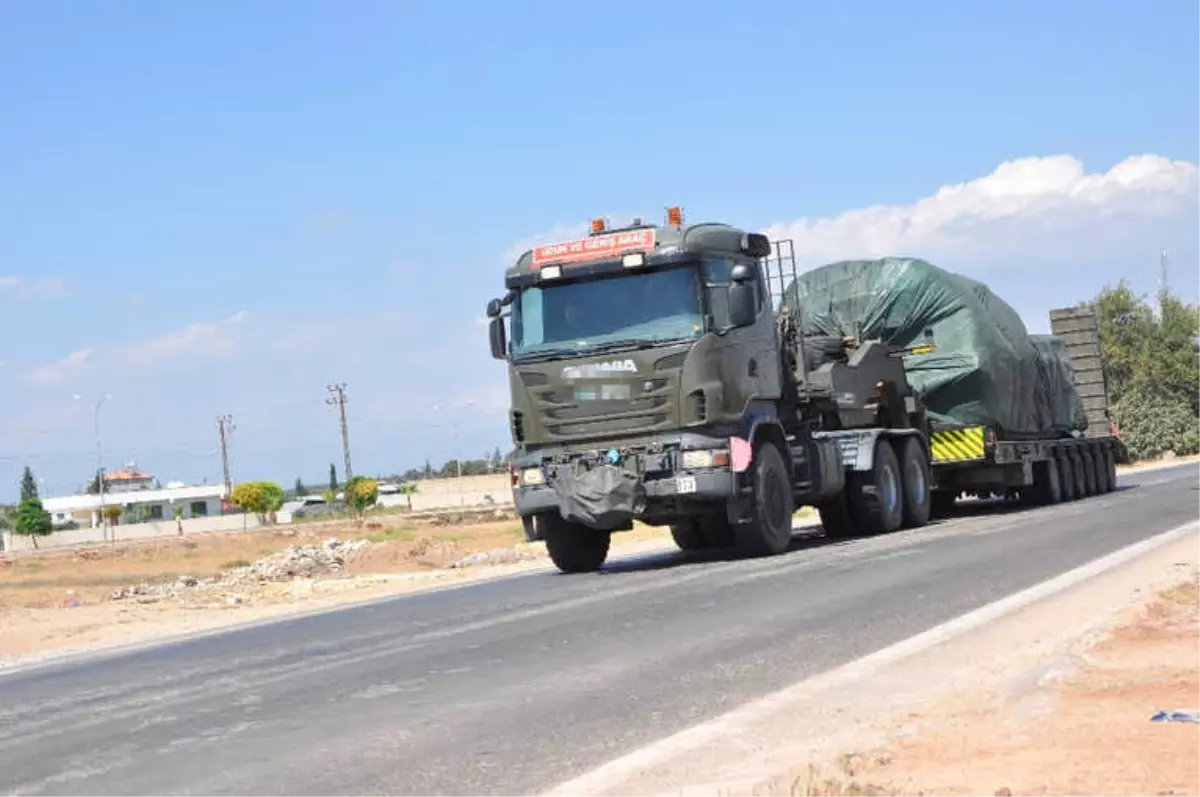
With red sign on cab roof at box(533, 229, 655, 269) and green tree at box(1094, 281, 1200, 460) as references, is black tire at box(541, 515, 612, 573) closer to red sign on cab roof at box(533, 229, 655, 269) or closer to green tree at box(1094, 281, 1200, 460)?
red sign on cab roof at box(533, 229, 655, 269)

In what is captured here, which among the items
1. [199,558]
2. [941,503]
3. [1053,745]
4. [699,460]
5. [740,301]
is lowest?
[199,558]

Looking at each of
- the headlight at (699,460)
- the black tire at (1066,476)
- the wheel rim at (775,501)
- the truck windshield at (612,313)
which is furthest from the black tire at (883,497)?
the black tire at (1066,476)

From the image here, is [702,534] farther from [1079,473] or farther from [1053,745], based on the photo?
[1053,745]

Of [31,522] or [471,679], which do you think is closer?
[471,679]

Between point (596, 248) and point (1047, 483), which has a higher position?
point (596, 248)

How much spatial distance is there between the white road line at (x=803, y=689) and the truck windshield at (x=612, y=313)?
16.9ft

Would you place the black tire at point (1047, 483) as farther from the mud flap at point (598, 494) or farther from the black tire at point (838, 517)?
the mud flap at point (598, 494)

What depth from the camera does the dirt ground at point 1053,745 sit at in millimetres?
5656

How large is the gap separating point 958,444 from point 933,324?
192cm

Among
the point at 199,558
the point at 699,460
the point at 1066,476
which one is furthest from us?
the point at 199,558

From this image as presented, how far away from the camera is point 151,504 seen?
148 metres

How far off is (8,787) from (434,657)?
399 cm

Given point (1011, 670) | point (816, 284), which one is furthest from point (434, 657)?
point (816, 284)

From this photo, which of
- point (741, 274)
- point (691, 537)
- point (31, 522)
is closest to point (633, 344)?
point (741, 274)
